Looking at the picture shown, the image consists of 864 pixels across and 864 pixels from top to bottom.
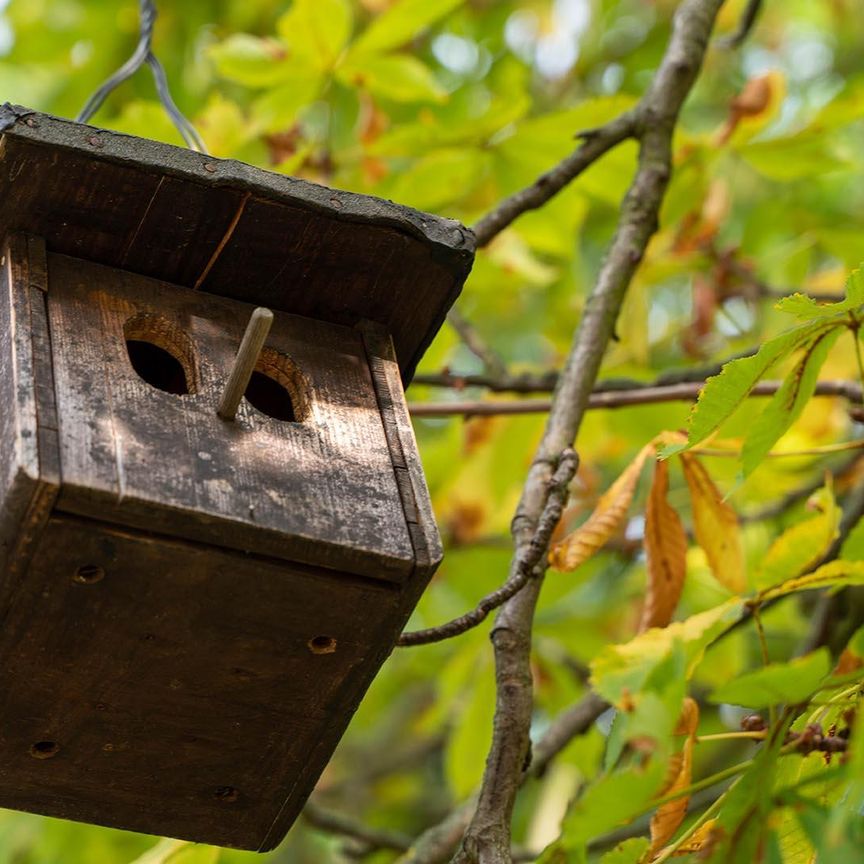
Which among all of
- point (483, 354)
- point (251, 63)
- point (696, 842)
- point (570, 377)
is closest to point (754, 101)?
point (483, 354)

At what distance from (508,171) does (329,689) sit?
4.79 ft

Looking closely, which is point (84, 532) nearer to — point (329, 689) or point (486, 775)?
point (329, 689)

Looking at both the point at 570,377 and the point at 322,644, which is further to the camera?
the point at 570,377

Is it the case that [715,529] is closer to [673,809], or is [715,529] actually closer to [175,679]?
[673,809]

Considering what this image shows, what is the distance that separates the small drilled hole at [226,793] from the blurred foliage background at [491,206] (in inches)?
12.6

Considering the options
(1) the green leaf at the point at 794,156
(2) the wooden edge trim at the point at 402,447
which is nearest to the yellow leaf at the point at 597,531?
(2) the wooden edge trim at the point at 402,447

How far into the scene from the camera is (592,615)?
418 centimetres

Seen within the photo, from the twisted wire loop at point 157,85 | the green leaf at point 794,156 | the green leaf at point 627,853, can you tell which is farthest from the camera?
the green leaf at point 794,156

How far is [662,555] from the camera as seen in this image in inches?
84.3

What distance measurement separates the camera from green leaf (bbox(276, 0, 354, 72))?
274 cm

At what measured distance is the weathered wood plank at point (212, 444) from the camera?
5.12 ft

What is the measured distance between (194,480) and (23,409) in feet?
0.61

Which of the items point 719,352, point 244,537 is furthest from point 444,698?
point 244,537

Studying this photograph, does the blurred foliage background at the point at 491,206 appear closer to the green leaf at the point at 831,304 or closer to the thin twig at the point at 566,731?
the thin twig at the point at 566,731
